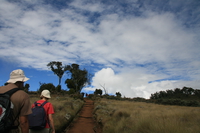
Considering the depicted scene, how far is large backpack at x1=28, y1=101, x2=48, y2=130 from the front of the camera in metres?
3.40

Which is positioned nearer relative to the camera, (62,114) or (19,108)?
(19,108)

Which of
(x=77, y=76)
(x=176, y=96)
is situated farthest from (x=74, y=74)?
(x=176, y=96)

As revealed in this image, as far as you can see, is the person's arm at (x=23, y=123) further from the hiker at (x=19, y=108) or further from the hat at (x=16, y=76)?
the hat at (x=16, y=76)

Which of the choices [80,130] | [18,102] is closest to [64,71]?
[80,130]

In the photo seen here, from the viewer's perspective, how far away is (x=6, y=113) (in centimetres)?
211

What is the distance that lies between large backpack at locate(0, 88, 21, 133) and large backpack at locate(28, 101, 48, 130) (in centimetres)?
125

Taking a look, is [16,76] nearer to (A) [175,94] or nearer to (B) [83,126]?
(B) [83,126]

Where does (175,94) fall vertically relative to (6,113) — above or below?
above

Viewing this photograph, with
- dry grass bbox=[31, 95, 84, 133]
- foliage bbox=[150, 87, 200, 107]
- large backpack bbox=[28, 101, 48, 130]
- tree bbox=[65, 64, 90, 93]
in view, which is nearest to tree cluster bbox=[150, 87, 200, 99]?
foliage bbox=[150, 87, 200, 107]

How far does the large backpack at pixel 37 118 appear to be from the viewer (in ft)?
11.2

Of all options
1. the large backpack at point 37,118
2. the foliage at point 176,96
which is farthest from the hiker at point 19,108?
the foliage at point 176,96

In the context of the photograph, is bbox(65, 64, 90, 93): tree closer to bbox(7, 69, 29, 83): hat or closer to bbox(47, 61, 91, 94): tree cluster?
bbox(47, 61, 91, 94): tree cluster

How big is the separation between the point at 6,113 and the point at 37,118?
146 cm

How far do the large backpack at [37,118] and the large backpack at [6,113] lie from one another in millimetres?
1254
